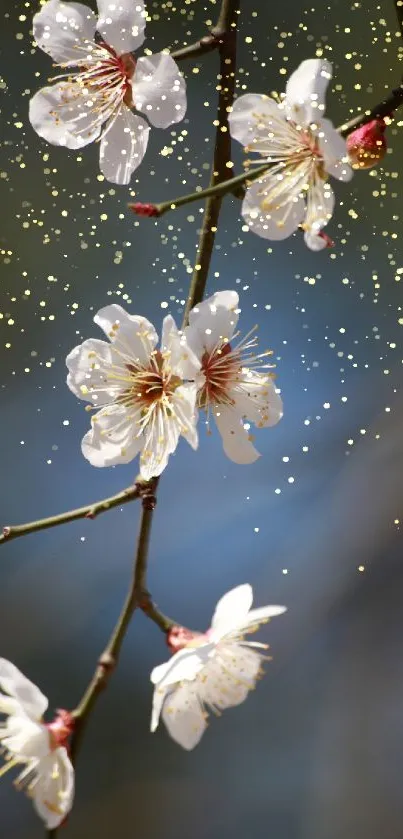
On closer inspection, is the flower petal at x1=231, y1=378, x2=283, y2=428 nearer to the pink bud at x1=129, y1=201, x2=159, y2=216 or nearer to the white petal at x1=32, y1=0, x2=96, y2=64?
the pink bud at x1=129, y1=201, x2=159, y2=216

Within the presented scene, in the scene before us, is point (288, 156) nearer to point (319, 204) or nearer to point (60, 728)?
point (319, 204)

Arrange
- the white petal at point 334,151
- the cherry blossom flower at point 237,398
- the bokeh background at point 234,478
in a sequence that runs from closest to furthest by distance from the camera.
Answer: the white petal at point 334,151
the cherry blossom flower at point 237,398
the bokeh background at point 234,478

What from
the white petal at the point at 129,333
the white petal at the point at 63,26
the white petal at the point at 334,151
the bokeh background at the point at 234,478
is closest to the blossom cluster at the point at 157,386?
the white petal at the point at 129,333

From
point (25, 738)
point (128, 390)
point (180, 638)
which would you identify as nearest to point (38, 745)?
point (25, 738)

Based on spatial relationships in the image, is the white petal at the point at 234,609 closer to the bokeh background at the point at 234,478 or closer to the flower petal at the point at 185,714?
the flower petal at the point at 185,714

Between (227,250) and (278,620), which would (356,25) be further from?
(278,620)

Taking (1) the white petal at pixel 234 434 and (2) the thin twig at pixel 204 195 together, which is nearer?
(2) the thin twig at pixel 204 195
